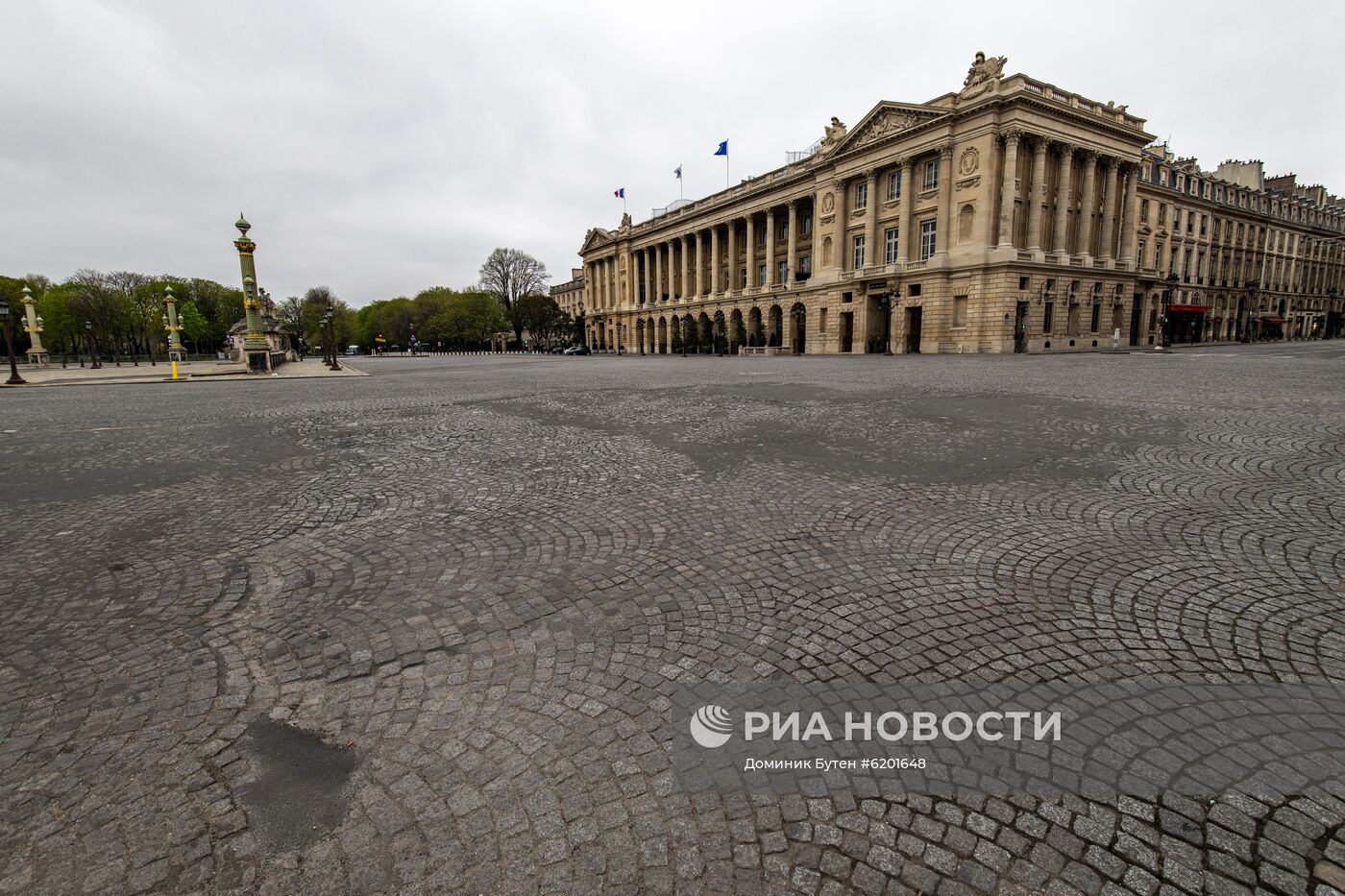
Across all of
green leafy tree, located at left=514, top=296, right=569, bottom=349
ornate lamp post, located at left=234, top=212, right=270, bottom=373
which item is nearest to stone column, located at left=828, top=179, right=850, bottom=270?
ornate lamp post, located at left=234, top=212, right=270, bottom=373

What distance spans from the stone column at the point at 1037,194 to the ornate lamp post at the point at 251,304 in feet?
160

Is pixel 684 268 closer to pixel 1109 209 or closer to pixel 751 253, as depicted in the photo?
pixel 751 253

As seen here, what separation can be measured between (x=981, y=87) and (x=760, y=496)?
46873 millimetres

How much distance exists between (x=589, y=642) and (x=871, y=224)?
53207 mm

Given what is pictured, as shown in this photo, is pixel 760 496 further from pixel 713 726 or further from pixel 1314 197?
pixel 1314 197

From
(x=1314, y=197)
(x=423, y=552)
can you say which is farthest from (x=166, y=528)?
(x=1314, y=197)

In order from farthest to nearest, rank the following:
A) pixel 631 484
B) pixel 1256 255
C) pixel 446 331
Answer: pixel 446 331 → pixel 1256 255 → pixel 631 484

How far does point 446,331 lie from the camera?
94.2 m

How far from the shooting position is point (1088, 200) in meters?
45.3

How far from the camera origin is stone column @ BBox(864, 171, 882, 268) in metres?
49.3

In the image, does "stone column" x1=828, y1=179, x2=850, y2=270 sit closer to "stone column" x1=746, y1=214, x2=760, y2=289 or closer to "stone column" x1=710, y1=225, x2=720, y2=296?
"stone column" x1=746, y1=214, x2=760, y2=289

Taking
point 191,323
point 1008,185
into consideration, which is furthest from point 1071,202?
point 191,323

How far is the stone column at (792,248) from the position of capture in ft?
198

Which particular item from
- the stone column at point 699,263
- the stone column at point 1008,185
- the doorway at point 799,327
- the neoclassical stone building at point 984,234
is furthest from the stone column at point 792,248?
the stone column at point 1008,185
